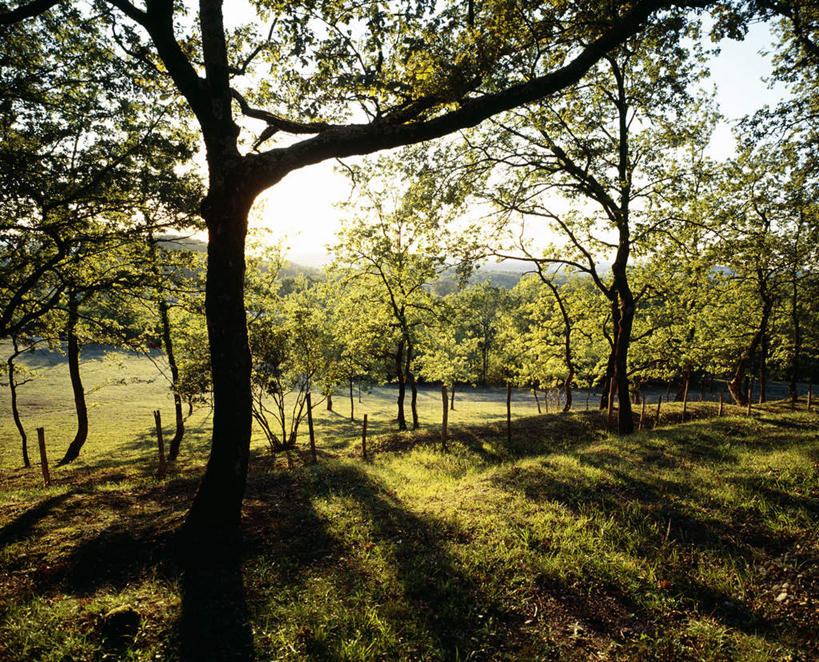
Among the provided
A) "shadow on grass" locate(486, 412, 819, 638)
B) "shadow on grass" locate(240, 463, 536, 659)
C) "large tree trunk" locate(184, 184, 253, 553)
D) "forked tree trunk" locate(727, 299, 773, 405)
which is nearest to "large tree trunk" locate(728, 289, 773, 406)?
"forked tree trunk" locate(727, 299, 773, 405)

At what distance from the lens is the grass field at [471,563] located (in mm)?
3682

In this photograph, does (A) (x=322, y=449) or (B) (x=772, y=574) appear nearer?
(B) (x=772, y=574)

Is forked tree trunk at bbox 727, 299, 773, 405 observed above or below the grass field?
above

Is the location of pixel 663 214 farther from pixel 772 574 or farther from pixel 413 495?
pixel 413 495

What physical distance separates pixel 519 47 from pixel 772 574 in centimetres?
904

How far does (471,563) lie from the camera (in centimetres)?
504

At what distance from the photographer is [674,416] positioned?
18.2 m

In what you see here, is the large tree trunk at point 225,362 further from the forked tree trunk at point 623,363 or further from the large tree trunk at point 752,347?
the large tree trunk at point 752,347

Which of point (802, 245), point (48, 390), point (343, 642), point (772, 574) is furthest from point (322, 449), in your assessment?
point (48, 390)

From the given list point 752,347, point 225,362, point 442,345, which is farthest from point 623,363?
point 442,345

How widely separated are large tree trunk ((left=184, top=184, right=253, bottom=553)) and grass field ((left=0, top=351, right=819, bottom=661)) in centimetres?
59

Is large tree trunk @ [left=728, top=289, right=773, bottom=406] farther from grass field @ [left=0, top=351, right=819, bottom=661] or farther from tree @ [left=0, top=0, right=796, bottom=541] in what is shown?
tree @ [left=0, top=0, right=796, bottom=541]

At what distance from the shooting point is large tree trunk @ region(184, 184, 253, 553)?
17.5 ft

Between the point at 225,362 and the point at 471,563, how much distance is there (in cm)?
486
